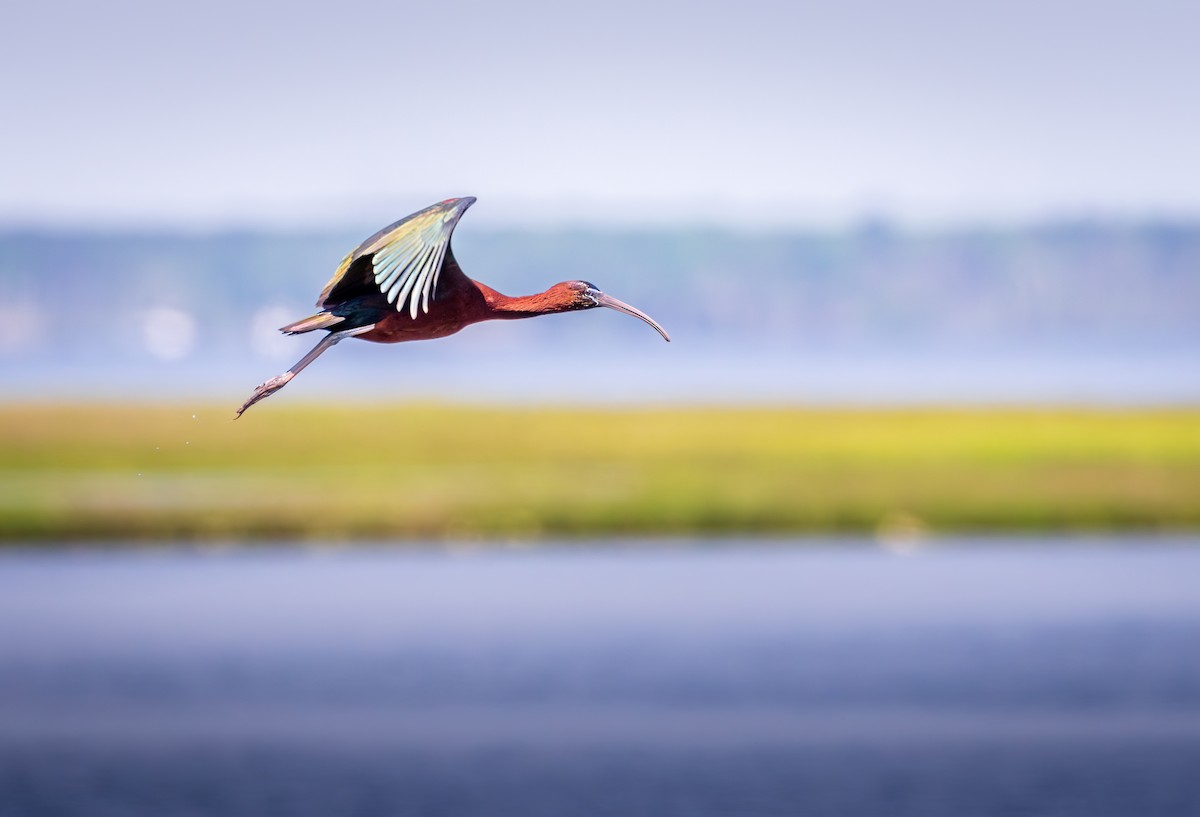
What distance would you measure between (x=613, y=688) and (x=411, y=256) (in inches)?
1525

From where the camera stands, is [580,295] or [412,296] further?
[580,295]

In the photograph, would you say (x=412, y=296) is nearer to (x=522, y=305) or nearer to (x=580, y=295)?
(x=522, y=305)

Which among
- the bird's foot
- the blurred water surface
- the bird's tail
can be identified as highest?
the bird's tail

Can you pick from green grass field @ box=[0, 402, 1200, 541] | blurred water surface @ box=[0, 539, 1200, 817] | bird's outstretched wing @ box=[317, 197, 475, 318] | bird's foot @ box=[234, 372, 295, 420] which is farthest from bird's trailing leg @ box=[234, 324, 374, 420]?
green grass field @ box=[0, 402, 1200, 541]

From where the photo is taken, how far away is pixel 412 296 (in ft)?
26.7

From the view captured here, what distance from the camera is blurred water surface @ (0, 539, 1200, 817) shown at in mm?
39000

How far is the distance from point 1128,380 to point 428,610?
140 meters

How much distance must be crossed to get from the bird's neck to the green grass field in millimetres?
39075

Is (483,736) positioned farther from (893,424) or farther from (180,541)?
(893,424)

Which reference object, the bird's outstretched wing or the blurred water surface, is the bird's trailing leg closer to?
the bird's outstretched wing

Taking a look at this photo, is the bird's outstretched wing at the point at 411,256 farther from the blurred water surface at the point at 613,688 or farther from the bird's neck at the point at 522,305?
the blurred water surface at the point at 613,688

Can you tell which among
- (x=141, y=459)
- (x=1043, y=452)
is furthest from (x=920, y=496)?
(x=141, y=459)

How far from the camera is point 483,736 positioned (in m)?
43.2

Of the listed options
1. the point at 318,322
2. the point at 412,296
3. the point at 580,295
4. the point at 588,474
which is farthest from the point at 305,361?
→ the point at 588,474
